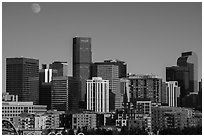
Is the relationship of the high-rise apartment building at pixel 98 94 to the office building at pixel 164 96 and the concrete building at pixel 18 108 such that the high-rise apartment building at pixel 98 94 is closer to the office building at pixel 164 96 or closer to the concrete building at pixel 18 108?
the concrete building at pixel 18 108

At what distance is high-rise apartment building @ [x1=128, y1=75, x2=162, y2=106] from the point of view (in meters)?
6.20

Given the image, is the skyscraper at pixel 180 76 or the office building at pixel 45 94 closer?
the skyscraper at pixel 180 76

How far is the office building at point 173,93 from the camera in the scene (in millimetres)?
5992

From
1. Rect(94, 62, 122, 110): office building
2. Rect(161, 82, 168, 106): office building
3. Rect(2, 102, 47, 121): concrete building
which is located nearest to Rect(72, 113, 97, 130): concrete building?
Rect(94, 62, 122, 110): office building

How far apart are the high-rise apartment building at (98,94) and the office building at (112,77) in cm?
8

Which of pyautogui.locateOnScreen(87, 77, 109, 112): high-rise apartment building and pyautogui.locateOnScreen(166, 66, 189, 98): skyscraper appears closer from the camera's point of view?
pyautogui.locateOnScreen(166, 66, 189, 98): skyscraper

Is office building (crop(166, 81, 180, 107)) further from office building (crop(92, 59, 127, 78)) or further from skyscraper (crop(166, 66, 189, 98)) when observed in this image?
office building (crop(92, 59, 127, 78))

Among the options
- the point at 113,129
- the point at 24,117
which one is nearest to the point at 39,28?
the point at 24,117

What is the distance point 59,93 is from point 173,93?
6.39 ft

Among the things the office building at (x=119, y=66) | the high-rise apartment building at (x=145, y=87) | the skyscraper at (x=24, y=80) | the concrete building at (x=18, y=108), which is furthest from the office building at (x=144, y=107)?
the skyscraper at (x=24, y=80)

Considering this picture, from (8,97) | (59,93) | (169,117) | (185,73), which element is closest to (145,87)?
(169,117)

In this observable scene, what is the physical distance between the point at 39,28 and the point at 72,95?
1463mm

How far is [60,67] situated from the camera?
6184mm

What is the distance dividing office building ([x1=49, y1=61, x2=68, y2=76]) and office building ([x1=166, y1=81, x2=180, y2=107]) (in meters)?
1.68
